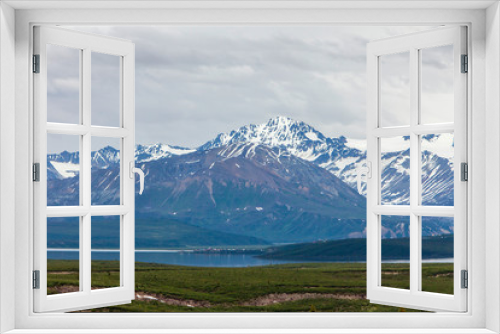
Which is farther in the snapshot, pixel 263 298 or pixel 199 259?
pixel 199 259

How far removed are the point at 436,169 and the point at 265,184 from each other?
1649 centimetres

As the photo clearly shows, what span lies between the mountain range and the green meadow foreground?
3222mm

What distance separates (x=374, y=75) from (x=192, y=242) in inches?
706

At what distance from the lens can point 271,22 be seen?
9.25ft

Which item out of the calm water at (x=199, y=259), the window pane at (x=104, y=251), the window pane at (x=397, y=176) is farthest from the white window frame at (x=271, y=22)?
the calm water at (x=199, y=259)

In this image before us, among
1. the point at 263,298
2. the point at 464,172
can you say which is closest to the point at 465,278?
the point at 464,172

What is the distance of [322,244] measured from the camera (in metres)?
20.0

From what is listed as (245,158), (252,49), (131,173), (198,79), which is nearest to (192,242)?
(245,158)

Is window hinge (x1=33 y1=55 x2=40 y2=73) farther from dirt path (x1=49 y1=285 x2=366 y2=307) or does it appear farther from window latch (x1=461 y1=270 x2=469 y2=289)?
dirt path (x1=49 y1=285 x2=366 y2=307)

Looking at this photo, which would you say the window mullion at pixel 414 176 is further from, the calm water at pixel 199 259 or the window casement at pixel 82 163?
the calm water at pixel 199 259

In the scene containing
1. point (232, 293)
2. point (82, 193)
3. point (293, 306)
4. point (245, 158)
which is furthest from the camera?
point (245, 158)

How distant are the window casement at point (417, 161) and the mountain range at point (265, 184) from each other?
16079 mm

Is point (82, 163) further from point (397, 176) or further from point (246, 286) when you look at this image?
point (246, 286)

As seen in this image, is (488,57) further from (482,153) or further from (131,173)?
(131,173)
